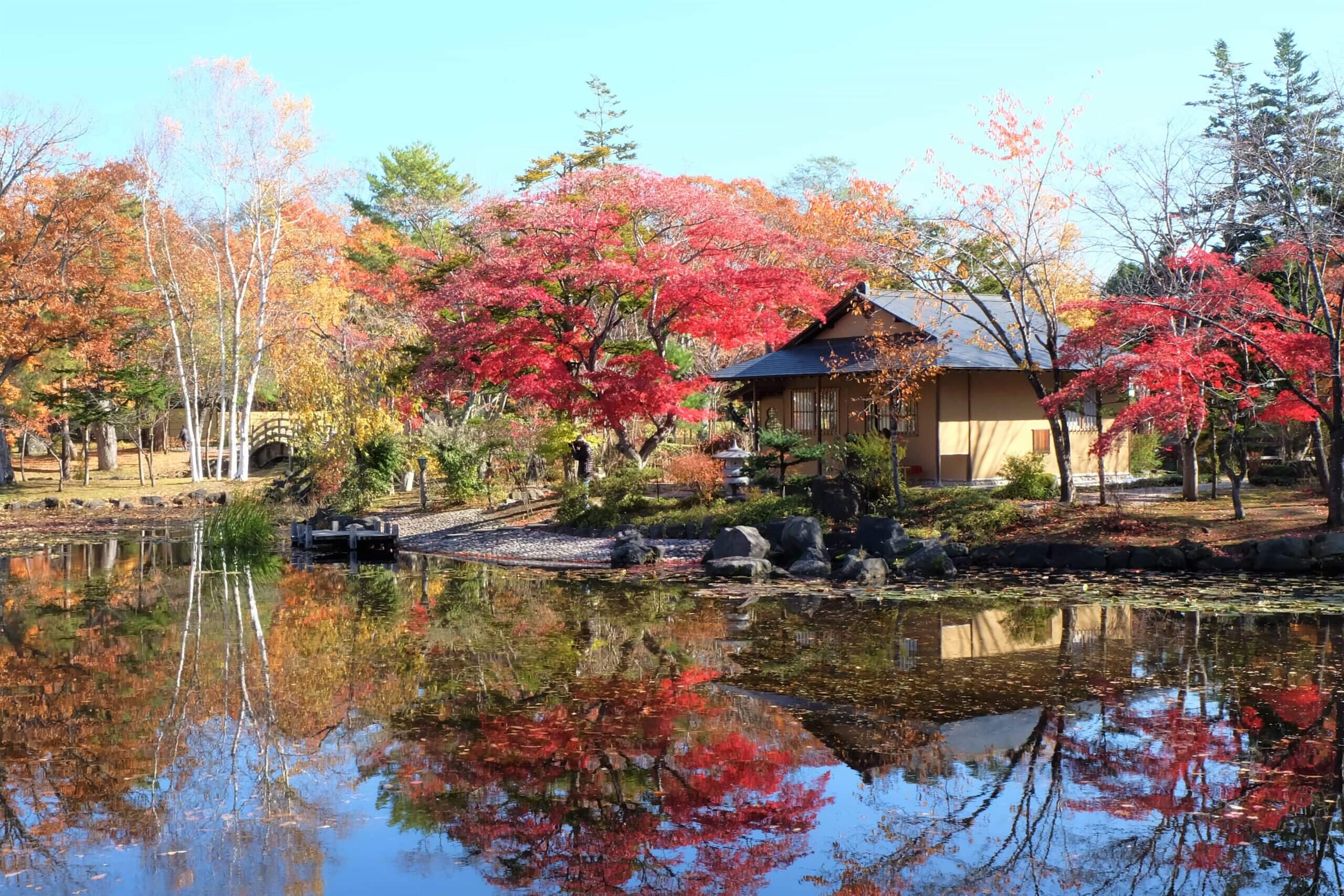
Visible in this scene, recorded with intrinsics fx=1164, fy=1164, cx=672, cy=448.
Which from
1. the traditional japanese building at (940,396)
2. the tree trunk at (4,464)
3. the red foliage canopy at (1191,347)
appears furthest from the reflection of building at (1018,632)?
the tree trunk at (4,464)

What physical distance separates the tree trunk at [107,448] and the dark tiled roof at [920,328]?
1988 centimetres

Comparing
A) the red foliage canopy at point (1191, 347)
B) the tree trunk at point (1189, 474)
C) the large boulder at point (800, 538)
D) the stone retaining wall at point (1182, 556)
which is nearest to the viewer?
the stone retaining wall at point (1182, 556)

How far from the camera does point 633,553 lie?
15.8 meters

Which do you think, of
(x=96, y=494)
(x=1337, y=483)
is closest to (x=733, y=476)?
(x=1337, y=483)

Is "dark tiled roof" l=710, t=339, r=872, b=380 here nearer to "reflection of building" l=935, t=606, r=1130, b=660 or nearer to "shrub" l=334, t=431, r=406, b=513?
"shrub" l=334, t=431, r=406, b=513

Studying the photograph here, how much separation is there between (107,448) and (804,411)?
71.0ft

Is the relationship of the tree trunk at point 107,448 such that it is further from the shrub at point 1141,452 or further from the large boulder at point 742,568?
the shrub at point 1141,452

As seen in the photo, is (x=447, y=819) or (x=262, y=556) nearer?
(x=447, y=819)

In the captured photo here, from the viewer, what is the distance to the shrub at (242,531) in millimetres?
19109

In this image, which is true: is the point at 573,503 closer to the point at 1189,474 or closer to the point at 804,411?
the point at 804,411

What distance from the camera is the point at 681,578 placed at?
14.6 meters

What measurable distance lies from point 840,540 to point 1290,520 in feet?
18.5

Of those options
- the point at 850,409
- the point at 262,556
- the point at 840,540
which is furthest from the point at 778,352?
the point at 262,556

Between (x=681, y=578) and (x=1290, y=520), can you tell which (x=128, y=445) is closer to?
(x=681, y=578)
